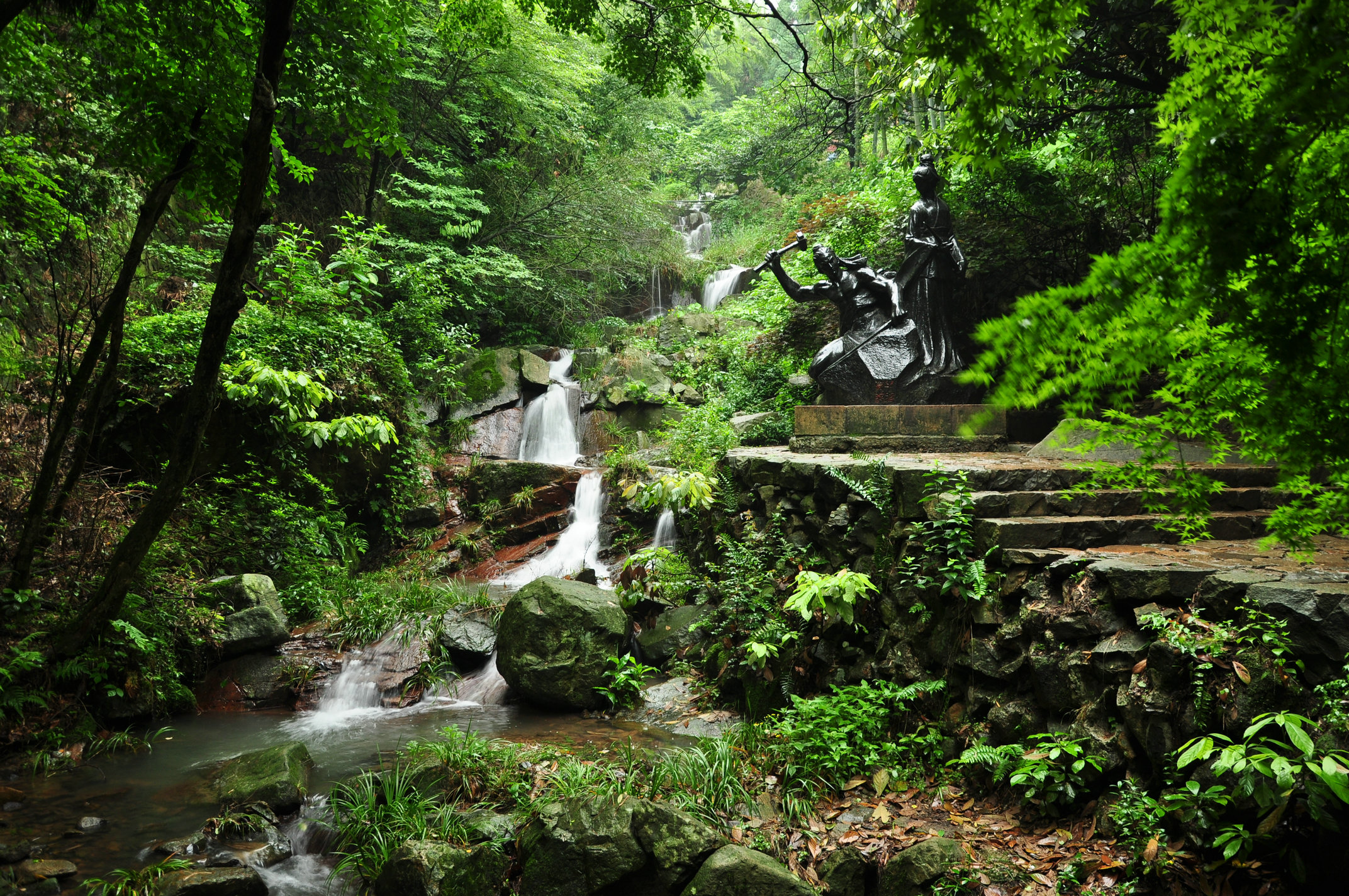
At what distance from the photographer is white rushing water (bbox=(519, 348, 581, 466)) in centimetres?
1350

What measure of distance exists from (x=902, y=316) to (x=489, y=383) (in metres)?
8.66

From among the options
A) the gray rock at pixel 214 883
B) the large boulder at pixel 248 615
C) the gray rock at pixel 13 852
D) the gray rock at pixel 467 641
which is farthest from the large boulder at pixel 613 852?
the large boulder at pixel 248 615

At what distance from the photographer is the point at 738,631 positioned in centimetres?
610

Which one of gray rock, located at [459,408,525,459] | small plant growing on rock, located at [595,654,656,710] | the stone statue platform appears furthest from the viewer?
gray rock, located at [459,408,525,459]

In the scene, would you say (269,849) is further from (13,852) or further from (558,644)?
(558,644)

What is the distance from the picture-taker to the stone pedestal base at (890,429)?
22.9 ft

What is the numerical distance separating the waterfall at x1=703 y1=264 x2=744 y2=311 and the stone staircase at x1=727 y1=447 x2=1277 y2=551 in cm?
1289

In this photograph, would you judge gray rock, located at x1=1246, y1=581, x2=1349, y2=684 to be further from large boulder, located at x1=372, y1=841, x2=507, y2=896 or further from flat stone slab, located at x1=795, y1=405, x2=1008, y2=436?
flat stone slab, located at x1=795, y1=405, x2=1008, y2=436

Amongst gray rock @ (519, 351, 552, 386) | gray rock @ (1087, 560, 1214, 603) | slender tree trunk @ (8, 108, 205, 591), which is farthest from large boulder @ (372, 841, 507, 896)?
gray rock @ (519, 351, 552, 386)

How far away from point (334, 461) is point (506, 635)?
4.96 metres

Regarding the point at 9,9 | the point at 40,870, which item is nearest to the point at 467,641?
the point at 40,870

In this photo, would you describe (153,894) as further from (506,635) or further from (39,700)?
(506,635)

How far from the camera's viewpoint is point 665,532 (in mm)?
9406

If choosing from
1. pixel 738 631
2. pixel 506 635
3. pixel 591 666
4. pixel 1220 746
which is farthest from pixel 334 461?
pixel 1220 746
